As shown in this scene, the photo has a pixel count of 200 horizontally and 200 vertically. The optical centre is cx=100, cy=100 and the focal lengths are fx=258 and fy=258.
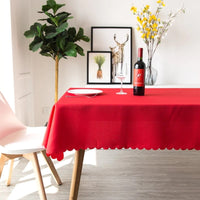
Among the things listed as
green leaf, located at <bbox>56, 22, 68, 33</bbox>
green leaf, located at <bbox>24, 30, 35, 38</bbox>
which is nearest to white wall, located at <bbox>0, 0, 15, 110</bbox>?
green leaf, located at <bbox>24, 30, 35, 38</bbox>

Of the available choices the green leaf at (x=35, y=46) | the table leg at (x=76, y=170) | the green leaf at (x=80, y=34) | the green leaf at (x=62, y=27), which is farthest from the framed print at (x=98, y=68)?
the table leg at (x=76, y=170)

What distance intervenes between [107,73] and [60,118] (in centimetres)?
233

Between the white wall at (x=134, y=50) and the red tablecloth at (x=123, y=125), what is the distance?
2.37m

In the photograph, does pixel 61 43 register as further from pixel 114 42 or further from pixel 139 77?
pixel 139 77

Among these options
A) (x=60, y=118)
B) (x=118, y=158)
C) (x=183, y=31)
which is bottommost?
(x=118, y=158)

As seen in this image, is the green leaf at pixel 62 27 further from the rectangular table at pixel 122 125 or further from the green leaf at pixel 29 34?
the rectangular table at pixel 122 125

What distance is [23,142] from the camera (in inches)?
75.6

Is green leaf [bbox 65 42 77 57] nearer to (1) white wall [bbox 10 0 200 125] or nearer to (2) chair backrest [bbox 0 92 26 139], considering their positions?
(1) white wall [bbox 10 0 200 125]

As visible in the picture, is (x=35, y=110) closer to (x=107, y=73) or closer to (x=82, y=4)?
(x=107, y=73)

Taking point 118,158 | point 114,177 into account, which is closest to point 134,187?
point 114,177

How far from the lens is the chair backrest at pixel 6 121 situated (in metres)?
2.05

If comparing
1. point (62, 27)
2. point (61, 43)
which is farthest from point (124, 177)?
point (62, 27)

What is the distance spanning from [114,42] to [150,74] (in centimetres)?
72

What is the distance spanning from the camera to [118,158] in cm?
291
